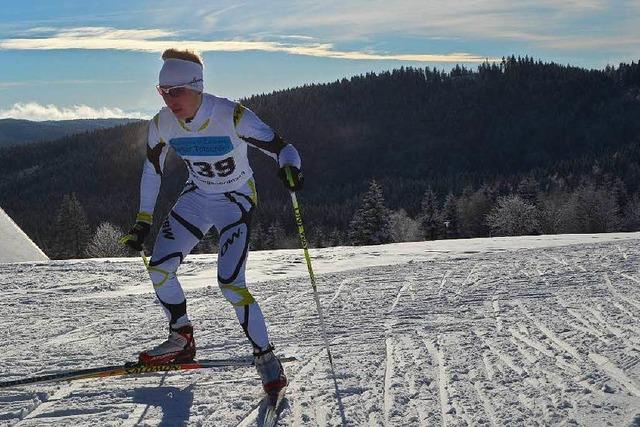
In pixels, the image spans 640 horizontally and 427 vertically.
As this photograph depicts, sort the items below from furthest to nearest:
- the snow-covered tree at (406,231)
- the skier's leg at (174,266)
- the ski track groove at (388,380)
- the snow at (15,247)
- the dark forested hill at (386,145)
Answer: the dark forested hill at (386,145)
the snow-covered tree at (406,231)
the snow at (15,247)
the skier's leg at (174,266)
the ski track groove at (388,380)

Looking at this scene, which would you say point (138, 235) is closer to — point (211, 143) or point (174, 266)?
point (174, 266)

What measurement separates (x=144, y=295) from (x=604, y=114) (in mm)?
190084

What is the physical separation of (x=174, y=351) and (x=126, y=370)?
39cm

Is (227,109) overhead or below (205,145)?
overhead

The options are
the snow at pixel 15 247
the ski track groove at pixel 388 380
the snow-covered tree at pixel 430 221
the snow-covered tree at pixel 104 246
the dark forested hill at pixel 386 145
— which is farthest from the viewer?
the dark forested hill at pixel 386 145

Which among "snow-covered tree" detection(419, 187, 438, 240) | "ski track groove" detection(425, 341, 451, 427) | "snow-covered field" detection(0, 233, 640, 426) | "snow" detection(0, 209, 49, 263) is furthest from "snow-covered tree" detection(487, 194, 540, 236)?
"ski track groove" detection(425, 341, 451, 427)

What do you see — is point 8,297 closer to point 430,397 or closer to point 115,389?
point 115,389

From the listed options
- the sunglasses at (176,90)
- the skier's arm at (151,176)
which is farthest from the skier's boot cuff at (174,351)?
the sunglasses at (176,90)

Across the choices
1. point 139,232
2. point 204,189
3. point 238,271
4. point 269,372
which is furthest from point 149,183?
point 269,372

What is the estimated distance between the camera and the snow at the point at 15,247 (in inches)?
530

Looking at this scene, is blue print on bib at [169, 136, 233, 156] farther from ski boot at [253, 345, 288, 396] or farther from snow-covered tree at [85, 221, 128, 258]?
snow-covered tree at [85, 221, 128, 258]

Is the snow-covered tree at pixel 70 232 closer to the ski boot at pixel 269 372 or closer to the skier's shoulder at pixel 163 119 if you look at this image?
the skier's shoulder at pixel 163 119

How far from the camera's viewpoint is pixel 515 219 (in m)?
59.7

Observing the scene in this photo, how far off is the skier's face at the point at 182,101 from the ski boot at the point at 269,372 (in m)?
1.72
